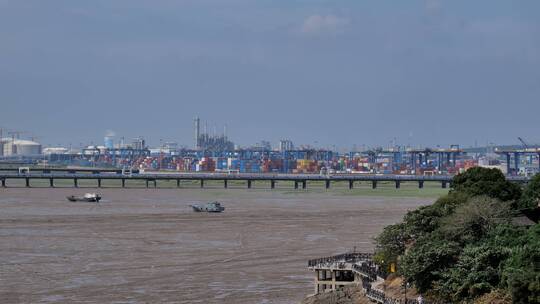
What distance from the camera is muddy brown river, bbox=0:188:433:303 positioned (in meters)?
33.8

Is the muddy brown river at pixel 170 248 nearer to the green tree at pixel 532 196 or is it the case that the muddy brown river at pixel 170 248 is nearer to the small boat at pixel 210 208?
the small boat at pixel 210 208

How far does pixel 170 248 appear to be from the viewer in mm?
45844

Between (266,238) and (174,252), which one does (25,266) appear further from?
(266,238)

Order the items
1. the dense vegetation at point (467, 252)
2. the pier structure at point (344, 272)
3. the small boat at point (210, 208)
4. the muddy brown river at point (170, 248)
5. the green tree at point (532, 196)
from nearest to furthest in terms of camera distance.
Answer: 1. the dense vegetation at point (467, 252)
2. the pier structure at point (344, 272)
3. the muddy brown river at point (170, 248)
4. the green tree at point (532, 196)
5. the small boat at point (210, 208)

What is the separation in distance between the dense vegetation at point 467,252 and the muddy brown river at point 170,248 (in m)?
3.78

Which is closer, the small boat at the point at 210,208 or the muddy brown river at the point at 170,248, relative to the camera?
the muddy brown river at the point at 170,248

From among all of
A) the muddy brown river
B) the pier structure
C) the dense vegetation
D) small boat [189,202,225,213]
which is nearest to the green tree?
the dense vegetation

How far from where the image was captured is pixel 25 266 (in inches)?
1529

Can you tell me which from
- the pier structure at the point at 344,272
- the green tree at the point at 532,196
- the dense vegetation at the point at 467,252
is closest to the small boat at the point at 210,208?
the green tree at the point at 532,196

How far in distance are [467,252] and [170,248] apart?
2099 cm

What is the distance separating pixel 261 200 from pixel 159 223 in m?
28.3

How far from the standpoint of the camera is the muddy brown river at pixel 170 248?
33.8 m

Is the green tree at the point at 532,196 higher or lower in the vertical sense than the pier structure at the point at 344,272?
higher

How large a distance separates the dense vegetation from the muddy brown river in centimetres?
378
